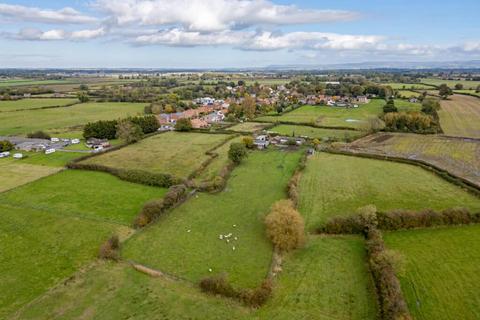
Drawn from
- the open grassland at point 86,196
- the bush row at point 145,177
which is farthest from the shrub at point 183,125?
the open grassland at point 86,196

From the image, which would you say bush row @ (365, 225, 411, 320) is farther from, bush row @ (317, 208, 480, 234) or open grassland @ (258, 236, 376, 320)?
bush row @ (317, 208, 480, 234)

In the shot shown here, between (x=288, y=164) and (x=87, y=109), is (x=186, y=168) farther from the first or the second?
(x=87, y=109)

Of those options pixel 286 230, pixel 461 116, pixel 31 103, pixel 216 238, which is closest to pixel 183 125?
pixel 216 238

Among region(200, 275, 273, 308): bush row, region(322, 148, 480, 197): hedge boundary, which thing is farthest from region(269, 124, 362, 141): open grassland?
region(200, 275, 273, 308): bush row

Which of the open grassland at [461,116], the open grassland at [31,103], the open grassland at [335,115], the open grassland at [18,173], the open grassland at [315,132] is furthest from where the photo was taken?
the open grassland at [31,103]

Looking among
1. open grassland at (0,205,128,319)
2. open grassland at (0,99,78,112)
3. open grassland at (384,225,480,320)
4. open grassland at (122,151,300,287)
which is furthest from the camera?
open grassland at (0,99,78,112)

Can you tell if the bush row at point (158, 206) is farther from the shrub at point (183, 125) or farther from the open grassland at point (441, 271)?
the shrub at point (183, 125)
